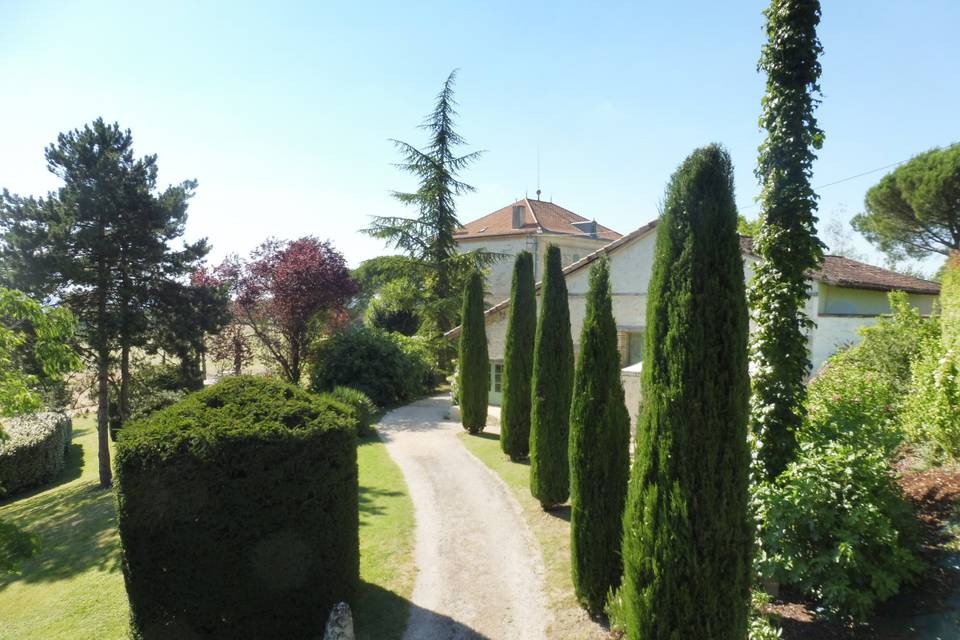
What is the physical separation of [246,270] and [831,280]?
22.6 metres

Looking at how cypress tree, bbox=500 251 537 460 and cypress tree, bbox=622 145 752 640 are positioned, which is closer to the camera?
cypress tree, bbox=622 145 752 640

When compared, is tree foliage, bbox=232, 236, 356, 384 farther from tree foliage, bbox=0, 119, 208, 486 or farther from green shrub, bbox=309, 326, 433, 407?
tree foliage, bbox=0, 119, 208, 486

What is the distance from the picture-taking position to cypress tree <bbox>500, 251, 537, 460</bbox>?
1430 centimetres

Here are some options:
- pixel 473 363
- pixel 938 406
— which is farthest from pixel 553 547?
pixel 473 363

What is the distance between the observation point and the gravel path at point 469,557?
22.1 ft

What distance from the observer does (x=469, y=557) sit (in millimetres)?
8633

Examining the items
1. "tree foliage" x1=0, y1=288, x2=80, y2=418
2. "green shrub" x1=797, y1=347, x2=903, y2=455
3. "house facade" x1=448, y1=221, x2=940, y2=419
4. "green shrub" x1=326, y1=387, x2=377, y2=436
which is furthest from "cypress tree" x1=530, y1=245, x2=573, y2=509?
"green shrub" x1=326, y1=387, x2=377, y2=436

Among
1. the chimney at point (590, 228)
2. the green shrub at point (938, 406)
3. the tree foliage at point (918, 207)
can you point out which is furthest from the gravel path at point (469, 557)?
the chimney at point (590, 228)

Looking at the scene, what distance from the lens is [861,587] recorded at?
215 inches

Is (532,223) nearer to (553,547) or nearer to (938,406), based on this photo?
(553,547)

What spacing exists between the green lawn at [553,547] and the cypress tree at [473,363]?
6.41 ft

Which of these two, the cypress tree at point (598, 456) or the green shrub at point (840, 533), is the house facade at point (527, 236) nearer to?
the cypress tree at point (598, 456)

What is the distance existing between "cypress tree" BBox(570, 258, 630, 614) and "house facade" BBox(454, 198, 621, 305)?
2706cm

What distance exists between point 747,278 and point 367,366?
15.6 meters
